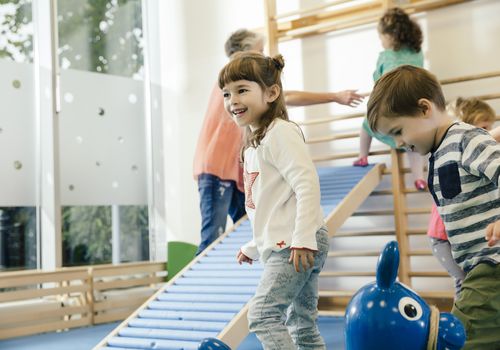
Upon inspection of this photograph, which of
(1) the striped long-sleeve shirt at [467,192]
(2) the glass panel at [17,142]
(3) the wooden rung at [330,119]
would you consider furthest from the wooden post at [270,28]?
(1) the striped long-sleeve shirt at [467,192]

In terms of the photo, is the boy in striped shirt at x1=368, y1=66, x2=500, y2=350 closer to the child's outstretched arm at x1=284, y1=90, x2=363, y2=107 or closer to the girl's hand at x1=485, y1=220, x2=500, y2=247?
the girl's hand at x1=485, y1=220, x2=500, y2=247

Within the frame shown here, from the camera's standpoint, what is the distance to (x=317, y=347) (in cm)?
187

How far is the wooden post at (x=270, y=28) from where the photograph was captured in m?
4.51

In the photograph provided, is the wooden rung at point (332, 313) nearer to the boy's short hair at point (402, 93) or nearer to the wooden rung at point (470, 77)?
the wooden rung at point (470, 77)

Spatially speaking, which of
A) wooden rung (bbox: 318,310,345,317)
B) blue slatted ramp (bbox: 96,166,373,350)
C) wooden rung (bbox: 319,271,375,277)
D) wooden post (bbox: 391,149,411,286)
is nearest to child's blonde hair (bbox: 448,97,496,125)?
blue slatted ramp (bbox: 96,166,373,350)

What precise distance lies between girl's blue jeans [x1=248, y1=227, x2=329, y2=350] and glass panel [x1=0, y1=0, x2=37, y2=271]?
2956mm

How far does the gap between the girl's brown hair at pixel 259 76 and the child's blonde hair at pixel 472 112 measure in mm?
1239

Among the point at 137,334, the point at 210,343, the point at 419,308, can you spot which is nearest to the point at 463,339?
the point at 419,308

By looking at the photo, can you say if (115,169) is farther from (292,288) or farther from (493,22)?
(292,288)

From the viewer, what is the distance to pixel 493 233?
1.35 m

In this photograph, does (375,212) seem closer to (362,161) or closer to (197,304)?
(362,161)

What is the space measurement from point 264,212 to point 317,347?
426 millimetres

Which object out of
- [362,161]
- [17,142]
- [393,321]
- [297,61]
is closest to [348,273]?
[362,161]

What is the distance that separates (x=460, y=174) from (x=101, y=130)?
12.4 ft
